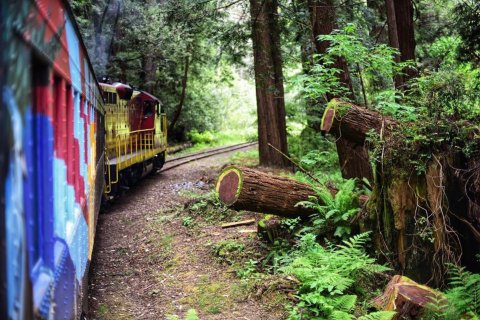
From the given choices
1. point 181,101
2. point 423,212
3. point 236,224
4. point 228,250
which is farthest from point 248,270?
point 181,101

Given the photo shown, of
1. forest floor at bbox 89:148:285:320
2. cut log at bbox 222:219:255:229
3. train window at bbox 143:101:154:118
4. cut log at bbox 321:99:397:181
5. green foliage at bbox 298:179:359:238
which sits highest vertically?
train window at bbox 143:101:154:118

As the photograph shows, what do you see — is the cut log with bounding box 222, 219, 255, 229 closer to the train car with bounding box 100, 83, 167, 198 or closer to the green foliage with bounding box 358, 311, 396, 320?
the train car with bounding box 100, 83, 167, 198

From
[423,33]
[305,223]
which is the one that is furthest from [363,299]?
[423,33]

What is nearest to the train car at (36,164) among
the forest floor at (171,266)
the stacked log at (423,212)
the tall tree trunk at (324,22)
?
the forest floor at (171,266)

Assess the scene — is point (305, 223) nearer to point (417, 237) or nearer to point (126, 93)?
point (417, 237)

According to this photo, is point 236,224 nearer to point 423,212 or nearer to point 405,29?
point 423,212

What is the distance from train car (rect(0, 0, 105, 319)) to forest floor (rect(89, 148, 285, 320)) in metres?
2.48

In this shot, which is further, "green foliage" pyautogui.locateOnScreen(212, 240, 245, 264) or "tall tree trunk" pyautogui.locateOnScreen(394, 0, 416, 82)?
"tall tree trunk" pyautogui.locateOnScreen(394, 0, 416, 82)

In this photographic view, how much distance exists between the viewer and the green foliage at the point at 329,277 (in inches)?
210

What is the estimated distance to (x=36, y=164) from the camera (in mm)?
2191

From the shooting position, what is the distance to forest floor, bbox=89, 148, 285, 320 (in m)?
5.98

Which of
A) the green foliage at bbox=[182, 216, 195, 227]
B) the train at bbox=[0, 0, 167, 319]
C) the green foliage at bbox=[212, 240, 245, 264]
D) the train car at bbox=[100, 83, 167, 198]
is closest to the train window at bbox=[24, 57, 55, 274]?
the train at bbox=[0, 0, 167, 319]

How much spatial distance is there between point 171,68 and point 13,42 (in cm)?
2775

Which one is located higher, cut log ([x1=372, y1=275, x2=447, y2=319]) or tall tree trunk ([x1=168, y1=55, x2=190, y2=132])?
tall tree trunk ([x1=168, y1=55, x2=190, y2=132])
